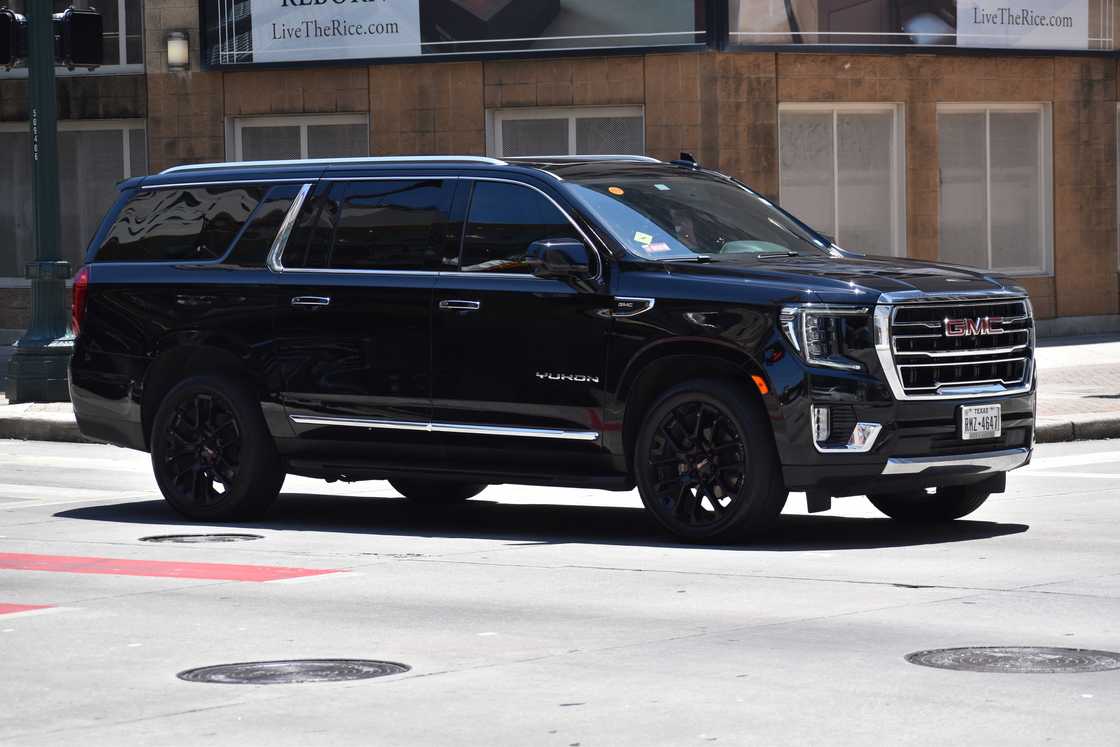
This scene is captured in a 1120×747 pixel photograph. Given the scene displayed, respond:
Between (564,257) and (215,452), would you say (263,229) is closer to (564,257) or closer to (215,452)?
(215,452)

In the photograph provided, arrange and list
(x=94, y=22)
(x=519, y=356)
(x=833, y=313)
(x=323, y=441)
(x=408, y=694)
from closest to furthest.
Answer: (x=408, y=694) < (x=833, y=313) < (x=519, y=356) < (x=323, y=441) < (x=94, y=22)

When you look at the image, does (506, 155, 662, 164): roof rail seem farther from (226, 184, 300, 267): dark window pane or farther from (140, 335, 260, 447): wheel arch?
(140, 335, 260, 447): wheel arch

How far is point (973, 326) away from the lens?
10.7 metres

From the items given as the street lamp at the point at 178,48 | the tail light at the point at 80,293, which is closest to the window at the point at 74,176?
the street lamp at the point at 178,48

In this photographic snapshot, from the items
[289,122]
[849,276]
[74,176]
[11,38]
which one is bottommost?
[849,276]

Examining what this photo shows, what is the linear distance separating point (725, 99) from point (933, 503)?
46.2 ft

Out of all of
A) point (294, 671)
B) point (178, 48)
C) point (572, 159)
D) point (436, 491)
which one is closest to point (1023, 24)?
point (178, 48)

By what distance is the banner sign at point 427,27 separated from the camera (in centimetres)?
2528

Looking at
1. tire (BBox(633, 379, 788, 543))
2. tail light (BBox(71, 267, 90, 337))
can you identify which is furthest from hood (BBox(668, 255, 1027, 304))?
tail light (BBox(71, 267, 90, 337))

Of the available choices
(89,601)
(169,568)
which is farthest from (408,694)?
(169,568)

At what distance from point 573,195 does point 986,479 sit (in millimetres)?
2627

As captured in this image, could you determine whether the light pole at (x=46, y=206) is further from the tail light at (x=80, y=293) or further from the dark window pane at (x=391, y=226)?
the dark window pane at (x=391, y=226)

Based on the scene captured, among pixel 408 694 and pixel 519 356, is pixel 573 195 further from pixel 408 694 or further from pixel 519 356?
pixel 408 694

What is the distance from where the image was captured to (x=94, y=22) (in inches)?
786
